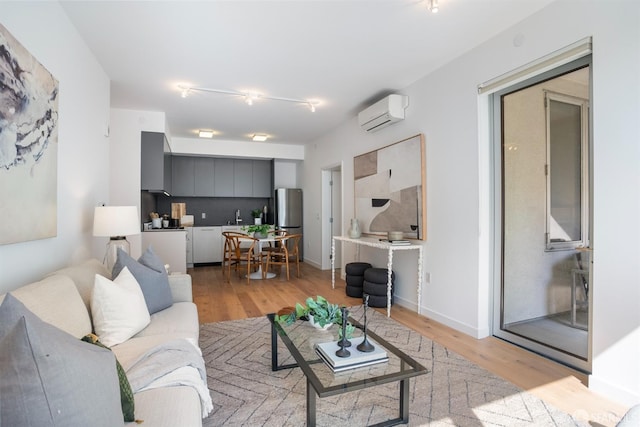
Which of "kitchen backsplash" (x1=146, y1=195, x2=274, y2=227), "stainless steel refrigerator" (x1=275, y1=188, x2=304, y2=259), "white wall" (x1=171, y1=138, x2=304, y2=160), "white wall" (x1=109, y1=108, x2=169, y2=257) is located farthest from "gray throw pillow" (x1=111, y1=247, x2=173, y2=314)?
"kitchen backsplash" (x1=146, y1=195, x2=274, y2=227)

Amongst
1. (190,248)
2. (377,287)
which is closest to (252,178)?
(190,248)

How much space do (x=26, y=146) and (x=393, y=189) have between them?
3.40 meters

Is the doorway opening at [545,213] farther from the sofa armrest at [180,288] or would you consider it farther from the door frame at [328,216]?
the door frame at [328,216]

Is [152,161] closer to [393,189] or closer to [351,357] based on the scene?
[393,189]

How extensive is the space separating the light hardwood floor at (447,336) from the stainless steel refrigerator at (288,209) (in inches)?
62.5

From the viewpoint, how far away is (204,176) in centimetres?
720

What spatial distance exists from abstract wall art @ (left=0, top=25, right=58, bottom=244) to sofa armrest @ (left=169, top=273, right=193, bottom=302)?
0.90m

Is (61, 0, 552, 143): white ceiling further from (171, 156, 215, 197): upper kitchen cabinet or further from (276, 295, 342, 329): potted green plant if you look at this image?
(171, 156, 215, 197): upper kitchen cabinet

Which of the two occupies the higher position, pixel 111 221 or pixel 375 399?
pixel 111 221

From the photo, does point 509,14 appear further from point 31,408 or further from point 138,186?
point 138,186

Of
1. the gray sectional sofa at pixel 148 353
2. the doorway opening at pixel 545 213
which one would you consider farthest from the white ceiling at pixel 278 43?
the gray sectional sofa at pixel 148 353

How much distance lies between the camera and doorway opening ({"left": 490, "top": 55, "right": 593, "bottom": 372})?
233 cm

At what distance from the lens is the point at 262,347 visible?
8.96 ft

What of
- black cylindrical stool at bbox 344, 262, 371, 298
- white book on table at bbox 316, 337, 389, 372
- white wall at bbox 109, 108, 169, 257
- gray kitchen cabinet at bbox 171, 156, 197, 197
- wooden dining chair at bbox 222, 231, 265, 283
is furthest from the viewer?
gray kitchen cabinet at bbox 171, 156, 197, 197
